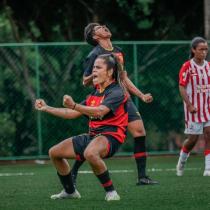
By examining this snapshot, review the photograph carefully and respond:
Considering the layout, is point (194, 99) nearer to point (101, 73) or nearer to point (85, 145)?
point (101, 73)

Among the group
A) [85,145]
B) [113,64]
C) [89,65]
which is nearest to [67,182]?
[85,145]

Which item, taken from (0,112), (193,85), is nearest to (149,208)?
(193,85)

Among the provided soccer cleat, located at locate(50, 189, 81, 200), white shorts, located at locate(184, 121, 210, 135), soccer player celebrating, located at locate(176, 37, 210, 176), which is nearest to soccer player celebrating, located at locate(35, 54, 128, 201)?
soccer cleat, located at locate(50, 189, 81, 200)

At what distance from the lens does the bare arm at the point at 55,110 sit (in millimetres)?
8797

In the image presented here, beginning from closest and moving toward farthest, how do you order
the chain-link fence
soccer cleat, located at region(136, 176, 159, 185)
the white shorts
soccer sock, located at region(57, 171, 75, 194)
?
soccer sock, located at region(57, 171, 75, 194), soccer cleat, located at region(136, 176, 159, 185), the white shorts, the chain-link fence

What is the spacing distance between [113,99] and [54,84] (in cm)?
750

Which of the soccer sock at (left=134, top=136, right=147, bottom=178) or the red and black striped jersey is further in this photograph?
the soccer sock at (left=134, top=136, right=147, bottom=178)

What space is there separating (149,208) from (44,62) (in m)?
8.32

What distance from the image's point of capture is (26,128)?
16812 millimetres

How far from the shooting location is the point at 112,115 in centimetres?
949

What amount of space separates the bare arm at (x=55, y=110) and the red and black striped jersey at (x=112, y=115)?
21cm

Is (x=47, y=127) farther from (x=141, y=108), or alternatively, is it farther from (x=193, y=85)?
(x=193, y=85)

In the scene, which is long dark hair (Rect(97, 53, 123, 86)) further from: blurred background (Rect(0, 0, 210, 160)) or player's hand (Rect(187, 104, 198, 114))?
blurred background (Rect(0, 0, 210, 160))

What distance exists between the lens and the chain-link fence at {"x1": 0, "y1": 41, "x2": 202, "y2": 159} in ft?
54.9
